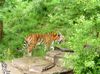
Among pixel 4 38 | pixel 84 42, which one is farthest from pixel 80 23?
pixel 4 38

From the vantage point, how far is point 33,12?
15023 mm

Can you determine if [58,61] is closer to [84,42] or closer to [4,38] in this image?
[84,42]

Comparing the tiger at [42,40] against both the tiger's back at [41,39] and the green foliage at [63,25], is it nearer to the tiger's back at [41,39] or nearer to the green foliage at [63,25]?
the tiger's back at [41,39]

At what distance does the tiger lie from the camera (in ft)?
40.8

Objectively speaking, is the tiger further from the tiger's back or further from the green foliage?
the green foliage

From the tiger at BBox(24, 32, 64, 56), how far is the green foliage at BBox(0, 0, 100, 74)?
255 millimetres

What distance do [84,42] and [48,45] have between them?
4.79 m

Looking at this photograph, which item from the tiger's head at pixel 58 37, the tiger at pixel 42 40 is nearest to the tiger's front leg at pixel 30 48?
the tiger at pixel 42 40

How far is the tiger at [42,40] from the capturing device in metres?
12.4

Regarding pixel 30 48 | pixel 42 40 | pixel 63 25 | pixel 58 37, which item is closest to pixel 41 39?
pixel 42 40

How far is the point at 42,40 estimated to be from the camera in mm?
12672

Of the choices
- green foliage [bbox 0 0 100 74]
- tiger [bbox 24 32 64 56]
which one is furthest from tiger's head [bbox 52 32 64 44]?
green foliage [bbox 0 0 100 74]

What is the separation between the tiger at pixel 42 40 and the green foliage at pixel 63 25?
10.0 inches

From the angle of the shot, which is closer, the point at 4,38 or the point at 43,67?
the point at 43,67
